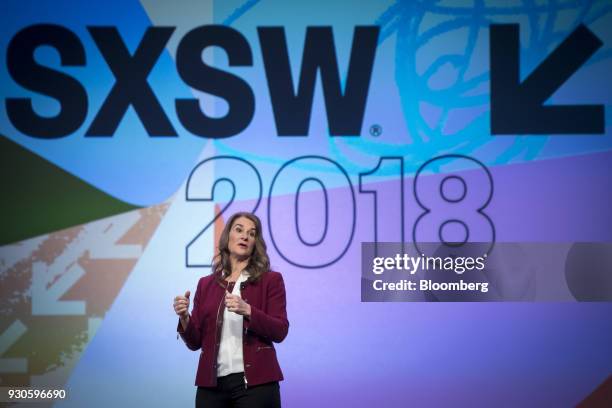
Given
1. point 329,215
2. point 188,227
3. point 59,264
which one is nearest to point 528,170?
point 329,215

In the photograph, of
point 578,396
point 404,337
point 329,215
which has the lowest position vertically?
point 578,396

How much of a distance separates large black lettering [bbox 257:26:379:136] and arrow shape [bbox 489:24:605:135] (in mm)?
775

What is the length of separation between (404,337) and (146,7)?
2543 mm

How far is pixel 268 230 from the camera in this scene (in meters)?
4.89

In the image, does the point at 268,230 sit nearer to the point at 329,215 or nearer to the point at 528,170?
the point at 329,215

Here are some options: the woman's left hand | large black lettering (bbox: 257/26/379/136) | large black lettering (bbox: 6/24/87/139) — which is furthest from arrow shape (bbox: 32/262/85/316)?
the woman's left hand

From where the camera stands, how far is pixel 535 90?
16.0ft

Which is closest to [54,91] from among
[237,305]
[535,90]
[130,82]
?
[130,82]

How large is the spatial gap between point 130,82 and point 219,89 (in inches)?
21.4

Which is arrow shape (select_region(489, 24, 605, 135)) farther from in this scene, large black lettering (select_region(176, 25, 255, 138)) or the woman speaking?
the woman speaking

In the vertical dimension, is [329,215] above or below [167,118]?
below

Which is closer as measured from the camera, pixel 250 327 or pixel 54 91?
pixel 250 327

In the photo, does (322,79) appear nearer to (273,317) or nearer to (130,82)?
(130,82)

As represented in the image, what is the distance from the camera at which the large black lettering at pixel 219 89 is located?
489 cm
